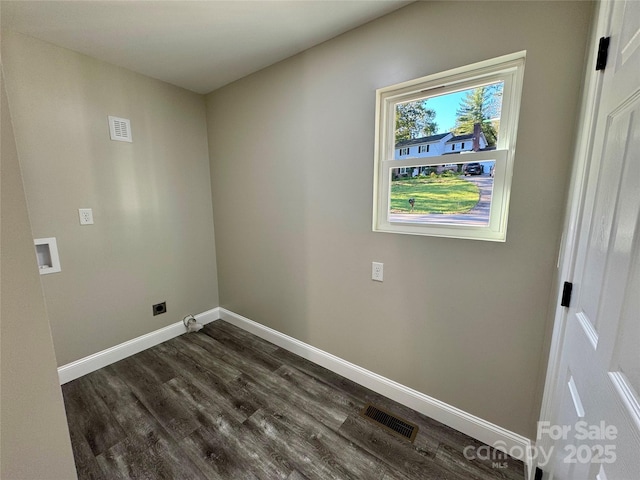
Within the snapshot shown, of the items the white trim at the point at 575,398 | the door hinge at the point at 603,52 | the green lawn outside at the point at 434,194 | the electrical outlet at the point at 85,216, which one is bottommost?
the white trim at the point at 575,398

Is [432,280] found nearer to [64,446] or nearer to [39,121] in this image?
[64,446]

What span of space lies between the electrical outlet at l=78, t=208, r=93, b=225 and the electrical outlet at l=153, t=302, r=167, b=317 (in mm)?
918

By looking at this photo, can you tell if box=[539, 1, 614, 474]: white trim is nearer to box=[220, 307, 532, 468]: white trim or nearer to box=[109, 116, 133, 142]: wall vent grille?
box=[220, 307, 532, 468]: white trim

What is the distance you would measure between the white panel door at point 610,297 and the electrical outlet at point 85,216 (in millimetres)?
2860

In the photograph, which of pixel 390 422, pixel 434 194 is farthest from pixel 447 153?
pixel 390 422

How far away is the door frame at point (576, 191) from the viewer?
0.88 m

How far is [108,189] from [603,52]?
2910mm

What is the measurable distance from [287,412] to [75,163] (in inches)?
92.1

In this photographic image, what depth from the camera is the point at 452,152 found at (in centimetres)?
149

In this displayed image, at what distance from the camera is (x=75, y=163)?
1911 mm

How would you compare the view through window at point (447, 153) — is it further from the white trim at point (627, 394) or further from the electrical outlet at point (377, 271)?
the white trim at point (627, 394)

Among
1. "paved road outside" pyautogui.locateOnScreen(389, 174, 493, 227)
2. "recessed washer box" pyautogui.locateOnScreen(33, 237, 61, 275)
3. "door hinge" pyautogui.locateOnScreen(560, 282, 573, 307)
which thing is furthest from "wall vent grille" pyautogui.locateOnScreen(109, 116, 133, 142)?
"door hinge" pyautogui.locateOnScreen(560, 282, 573, 307)

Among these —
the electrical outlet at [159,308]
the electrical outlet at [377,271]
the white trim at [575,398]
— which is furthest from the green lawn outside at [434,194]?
the electrical outlet at [159,308]

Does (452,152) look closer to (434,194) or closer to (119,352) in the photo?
(434,194)
